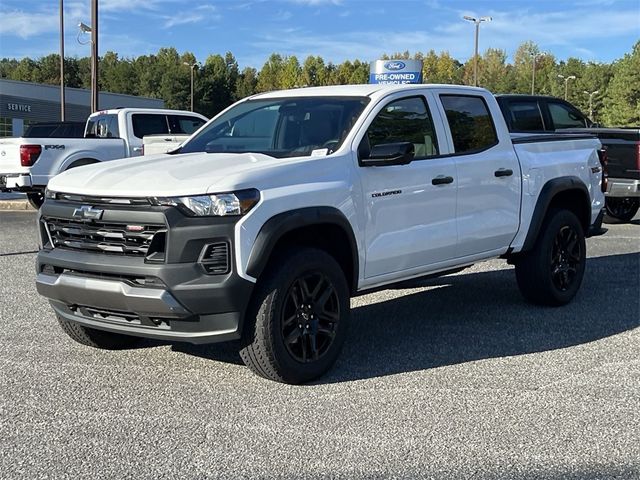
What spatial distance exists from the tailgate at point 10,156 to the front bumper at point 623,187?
10.1 metres

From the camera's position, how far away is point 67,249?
187 inches

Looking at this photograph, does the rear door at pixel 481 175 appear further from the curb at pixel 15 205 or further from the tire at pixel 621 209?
the curb at pixel 15 205

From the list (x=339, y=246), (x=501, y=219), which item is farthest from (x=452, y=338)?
(x=339, y=246)

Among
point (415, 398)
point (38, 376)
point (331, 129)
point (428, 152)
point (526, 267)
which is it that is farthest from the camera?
point (526, 267)

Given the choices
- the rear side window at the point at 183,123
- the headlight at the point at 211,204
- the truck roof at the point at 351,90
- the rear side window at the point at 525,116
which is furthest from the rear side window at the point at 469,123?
the rear side window at the point at 183,123

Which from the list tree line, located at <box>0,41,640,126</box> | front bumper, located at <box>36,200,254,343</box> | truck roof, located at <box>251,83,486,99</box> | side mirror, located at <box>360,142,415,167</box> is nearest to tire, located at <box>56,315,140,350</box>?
front bumper, located at <box>36,200,254,343</box>

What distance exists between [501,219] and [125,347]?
3141 millimetres

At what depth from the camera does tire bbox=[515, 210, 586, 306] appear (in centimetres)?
684

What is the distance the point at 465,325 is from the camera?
645 centimetres

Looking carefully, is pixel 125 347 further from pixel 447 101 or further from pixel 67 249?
pixel 447 101

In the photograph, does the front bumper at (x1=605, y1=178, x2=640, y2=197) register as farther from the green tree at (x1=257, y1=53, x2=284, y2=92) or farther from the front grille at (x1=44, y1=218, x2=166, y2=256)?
the green tree at (x1=257, y1=53, x2=284, y2=92)

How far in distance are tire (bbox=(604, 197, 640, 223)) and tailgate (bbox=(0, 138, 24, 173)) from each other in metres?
10.5

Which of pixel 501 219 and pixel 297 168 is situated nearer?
pixel 297 168

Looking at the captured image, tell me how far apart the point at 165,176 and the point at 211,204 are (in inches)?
17.2
